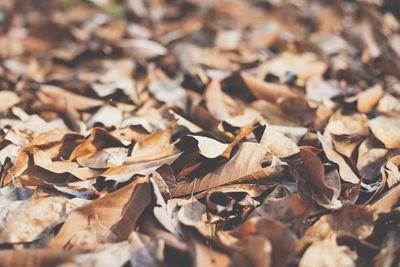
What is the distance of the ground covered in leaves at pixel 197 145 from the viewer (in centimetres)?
83

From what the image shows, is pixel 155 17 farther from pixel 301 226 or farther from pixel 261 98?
pixel 301 226

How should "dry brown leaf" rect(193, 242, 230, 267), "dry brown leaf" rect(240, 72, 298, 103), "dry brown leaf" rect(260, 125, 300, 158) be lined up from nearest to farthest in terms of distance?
"dry brown leaf" rect(193, 242, 230, 267)
"dry brown leaf" rect(260, 125, 300, 158)
"dry brown leaf" rect(240, 72, 298, 103)

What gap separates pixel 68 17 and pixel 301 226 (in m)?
1.85

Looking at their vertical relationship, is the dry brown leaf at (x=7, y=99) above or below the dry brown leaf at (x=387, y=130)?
below

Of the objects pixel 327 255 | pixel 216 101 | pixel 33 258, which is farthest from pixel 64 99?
pixel 327 255

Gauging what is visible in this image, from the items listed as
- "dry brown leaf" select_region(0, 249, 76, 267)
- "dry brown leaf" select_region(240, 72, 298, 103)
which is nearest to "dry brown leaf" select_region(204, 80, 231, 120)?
"dry brown leaf" select_region(240, 72, 298, 103)

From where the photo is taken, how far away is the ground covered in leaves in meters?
0.83

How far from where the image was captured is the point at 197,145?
1.05 meters

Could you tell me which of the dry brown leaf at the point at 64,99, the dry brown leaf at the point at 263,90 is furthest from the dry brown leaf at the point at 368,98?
the dry brown leaf at the point at 64,99

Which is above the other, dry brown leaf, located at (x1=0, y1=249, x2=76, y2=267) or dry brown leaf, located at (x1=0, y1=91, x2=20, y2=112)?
dry brown leaf, located at (x1=0, y1=91, x2=20, y2=112)

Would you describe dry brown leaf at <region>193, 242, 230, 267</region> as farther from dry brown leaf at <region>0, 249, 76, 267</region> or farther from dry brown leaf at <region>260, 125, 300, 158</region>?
dry brown leaf at <region>260, 125, 300, 158</region>

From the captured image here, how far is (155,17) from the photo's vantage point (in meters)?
2.01

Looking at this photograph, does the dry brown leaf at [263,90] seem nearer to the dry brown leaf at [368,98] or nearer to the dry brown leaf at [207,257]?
the dry brown leaf at [368,98]

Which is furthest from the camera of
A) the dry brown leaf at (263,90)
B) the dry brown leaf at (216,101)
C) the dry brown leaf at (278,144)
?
the dry brown leaf at (263,90)
